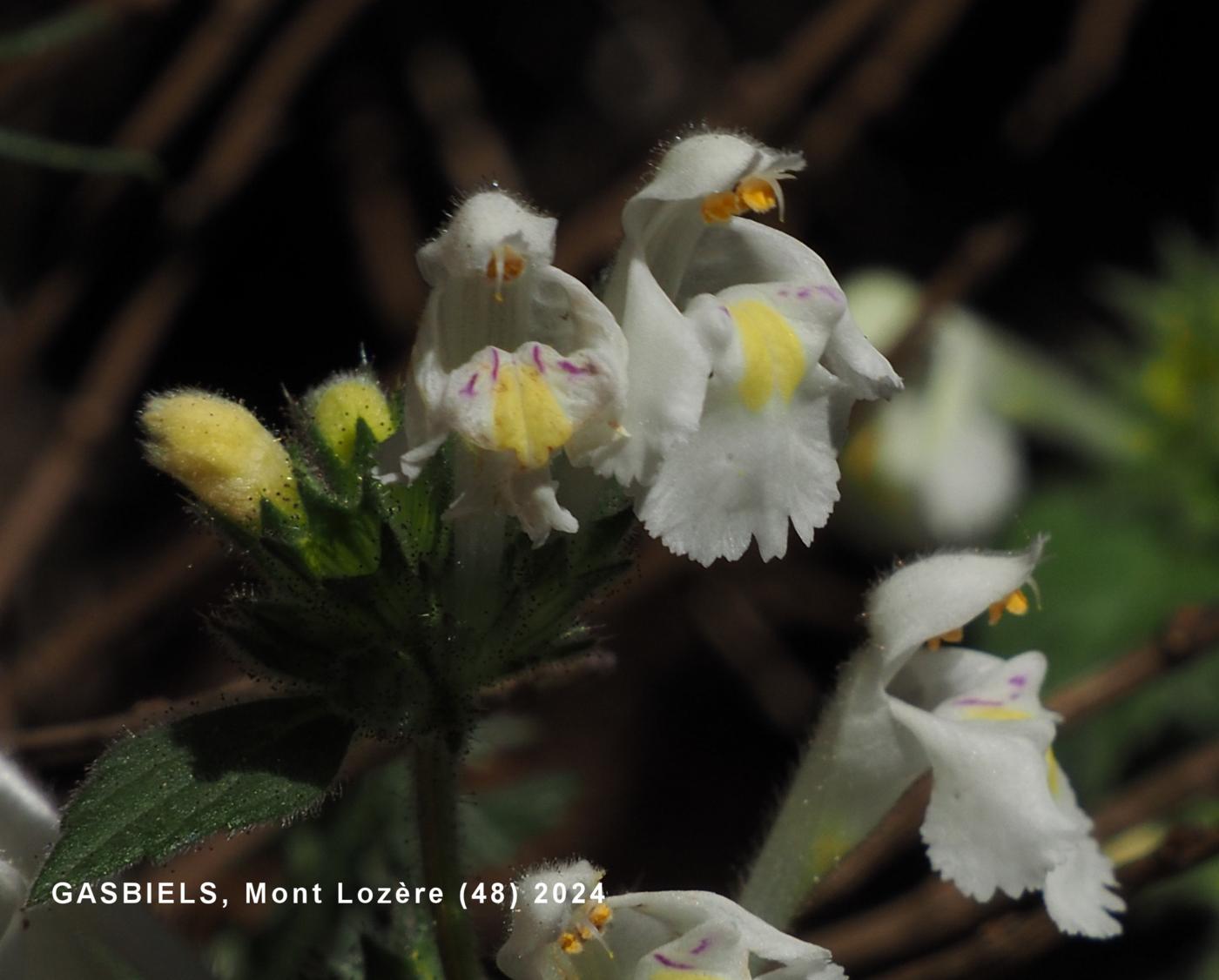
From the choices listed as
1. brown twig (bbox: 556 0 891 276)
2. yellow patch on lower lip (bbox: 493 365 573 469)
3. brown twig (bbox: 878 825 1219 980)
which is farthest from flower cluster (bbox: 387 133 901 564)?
brown twig (bbox: 556 0 891 276)

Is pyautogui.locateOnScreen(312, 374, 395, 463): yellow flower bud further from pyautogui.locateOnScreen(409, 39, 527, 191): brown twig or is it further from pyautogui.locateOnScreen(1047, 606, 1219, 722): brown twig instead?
pyautogui.locateOnScreen(409, 39, 527, 191): brown twig

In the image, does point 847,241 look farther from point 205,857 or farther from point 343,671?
point 343,671

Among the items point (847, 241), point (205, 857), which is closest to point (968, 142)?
point (847, 241)

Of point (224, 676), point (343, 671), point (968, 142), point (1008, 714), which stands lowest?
point (1008, 714)

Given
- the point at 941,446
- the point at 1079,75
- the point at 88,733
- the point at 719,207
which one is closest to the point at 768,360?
the point at 719,207

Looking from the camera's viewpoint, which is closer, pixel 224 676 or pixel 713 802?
pixel 224 676

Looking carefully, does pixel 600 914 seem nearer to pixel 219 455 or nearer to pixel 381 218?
pixel 219 455

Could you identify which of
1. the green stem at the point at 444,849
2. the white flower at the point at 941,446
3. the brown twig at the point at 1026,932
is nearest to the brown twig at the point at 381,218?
the white flower at the point at 941,446
